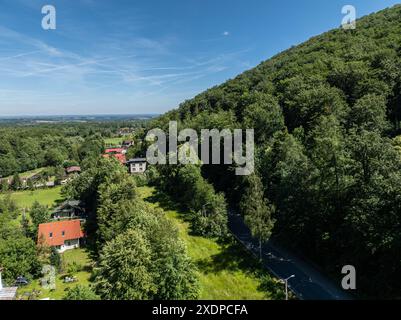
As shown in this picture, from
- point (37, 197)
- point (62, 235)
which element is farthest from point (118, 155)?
point (62, 235)

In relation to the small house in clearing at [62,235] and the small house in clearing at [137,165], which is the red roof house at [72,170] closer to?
the small house in clearing at [137,165]

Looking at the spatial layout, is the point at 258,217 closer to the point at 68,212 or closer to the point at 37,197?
the point at 68,212

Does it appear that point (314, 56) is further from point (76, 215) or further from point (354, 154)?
point (76, 215)

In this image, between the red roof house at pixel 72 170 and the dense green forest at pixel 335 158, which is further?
the red roof house at pixel 72 170

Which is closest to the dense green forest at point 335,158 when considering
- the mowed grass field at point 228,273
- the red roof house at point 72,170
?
the mowed grass field at point 228,273
